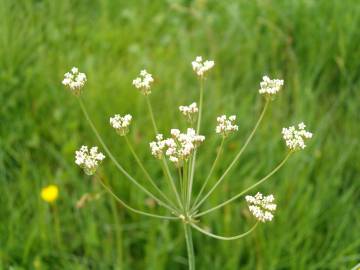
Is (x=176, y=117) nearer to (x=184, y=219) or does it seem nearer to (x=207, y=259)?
(x=207, y=259)

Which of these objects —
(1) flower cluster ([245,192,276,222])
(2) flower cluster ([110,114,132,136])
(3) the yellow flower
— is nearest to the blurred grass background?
(3) the yellow flower

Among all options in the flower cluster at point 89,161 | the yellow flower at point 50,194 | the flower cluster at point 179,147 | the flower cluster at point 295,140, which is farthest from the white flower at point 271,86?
the yellow flower at point 50,194

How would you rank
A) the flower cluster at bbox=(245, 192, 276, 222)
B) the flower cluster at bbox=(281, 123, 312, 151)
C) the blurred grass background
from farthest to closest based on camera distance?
1. the blurred grass background
2. the flower cluster at bbox=(281, 123, 312, 151)
3. the flower cluster at bbox=(245, 192, 276, 222)

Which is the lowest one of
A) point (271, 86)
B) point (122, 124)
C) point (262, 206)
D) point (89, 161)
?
point (262, 206)

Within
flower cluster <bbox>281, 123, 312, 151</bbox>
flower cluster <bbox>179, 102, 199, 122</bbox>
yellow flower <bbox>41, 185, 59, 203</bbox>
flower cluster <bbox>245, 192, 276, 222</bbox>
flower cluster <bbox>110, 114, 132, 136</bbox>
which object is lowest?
flower cluster <bbox>245, 192, 276, 222</bbox>

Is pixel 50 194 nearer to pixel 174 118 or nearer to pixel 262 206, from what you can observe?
pixel 174 118

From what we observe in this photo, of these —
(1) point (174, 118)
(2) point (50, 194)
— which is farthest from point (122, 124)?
(1) point (174, 118)

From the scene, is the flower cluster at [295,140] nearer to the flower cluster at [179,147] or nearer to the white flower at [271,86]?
the white flower at [271,86]

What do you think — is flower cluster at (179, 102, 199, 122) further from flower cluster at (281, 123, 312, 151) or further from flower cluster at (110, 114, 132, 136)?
flower cluster at (281, 123, 312, 151)

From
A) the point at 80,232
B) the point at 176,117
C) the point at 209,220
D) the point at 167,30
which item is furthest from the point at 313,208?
the point at 167,30
